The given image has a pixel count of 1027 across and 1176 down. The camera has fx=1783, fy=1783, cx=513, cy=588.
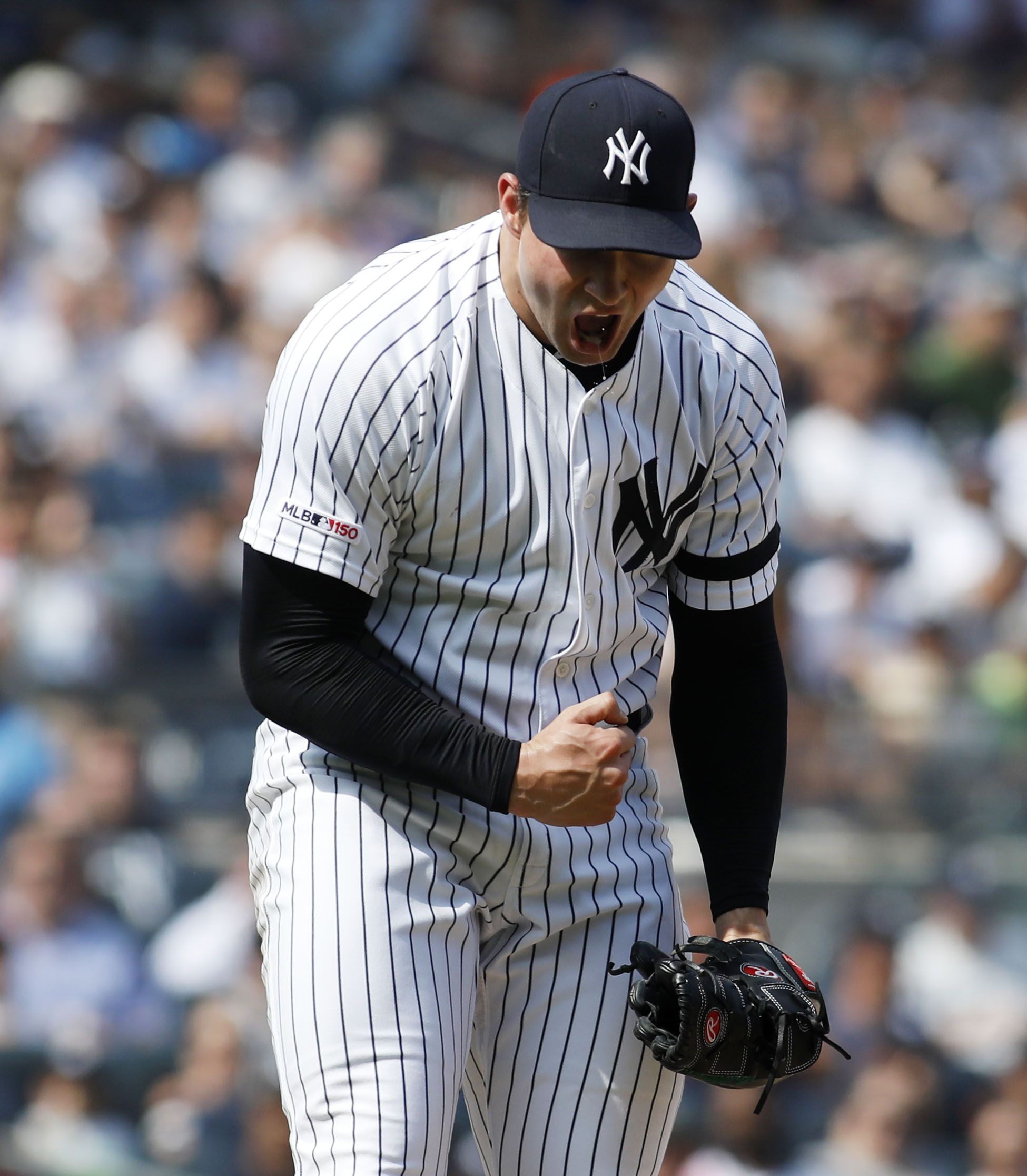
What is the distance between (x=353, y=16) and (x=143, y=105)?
3.91 ft

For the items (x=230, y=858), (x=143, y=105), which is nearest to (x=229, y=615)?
(x=230, y=858)

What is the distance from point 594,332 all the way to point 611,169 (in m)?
0.19

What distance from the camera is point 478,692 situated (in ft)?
7.01

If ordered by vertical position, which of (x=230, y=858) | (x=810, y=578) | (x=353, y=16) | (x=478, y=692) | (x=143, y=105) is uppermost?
(x=353, y=16)

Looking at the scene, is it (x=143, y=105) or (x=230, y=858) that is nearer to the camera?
(x=230, y=858)

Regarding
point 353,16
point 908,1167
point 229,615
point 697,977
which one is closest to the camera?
point 697,977

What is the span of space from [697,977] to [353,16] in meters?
7.26

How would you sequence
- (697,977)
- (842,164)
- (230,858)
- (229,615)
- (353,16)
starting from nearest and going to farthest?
1. (697,977)
2. (230,858)
3. (229,615)
4. (842,164)
5. (353,16)

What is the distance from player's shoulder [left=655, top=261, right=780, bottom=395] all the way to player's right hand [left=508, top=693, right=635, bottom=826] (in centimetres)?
45

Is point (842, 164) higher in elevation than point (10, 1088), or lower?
higher

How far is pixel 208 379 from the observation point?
670cm

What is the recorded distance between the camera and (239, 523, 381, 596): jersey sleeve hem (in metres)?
2.00

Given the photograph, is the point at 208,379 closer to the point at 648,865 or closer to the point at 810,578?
the point at 810,578

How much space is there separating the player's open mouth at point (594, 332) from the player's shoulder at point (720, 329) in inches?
5.4
